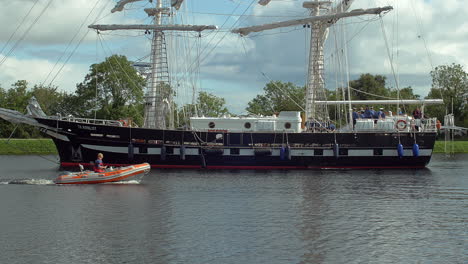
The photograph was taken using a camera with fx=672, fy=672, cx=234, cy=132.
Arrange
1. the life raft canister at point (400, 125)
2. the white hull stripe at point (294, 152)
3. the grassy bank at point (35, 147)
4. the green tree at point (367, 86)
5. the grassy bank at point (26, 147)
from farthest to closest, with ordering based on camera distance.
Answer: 1. the green tree at point (367, 86)
2. the grassy bank at point (35, 147)
3. the grassy bank at point (26, 147)
4. the life raft canister at point (400, 125)
5. the white hull stripe at point (294, 152)

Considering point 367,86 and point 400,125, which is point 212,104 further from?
point 400,125

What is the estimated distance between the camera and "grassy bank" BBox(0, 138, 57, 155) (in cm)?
8994

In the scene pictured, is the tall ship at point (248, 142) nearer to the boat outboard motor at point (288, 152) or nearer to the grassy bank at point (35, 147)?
the boat outboard motor at point (288, 152)

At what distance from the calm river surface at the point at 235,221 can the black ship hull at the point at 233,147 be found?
23.1 feet

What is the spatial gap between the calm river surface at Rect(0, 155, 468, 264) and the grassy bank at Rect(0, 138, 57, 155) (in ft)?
146

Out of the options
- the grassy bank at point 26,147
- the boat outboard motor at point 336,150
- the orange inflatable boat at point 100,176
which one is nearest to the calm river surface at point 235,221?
the orange inflatable boat at point 100,176

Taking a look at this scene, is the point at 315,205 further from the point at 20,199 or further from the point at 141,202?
the point at 20,199

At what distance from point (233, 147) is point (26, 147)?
4621 cm

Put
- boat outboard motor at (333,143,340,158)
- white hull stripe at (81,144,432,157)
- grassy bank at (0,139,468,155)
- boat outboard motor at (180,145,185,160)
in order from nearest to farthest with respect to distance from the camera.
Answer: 1. boat outboard motor at (180,145,185,160)
2. white hull stripe at (81,144,432,157)
3. boat outboard motor at (333,143,340,158)
4. grassy bank at (0,139,468,155)

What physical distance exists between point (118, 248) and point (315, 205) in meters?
13.5

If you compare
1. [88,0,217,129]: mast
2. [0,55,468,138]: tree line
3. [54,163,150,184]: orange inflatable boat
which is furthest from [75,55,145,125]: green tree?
[54,163,150,184]: orange inflatable boat

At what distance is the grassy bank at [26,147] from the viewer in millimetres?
89938

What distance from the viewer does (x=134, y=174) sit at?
43.3m

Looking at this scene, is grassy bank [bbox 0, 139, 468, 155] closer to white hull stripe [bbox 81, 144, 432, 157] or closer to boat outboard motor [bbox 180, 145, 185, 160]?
white hull stripe [bbox 81, 144, 432, 157]
